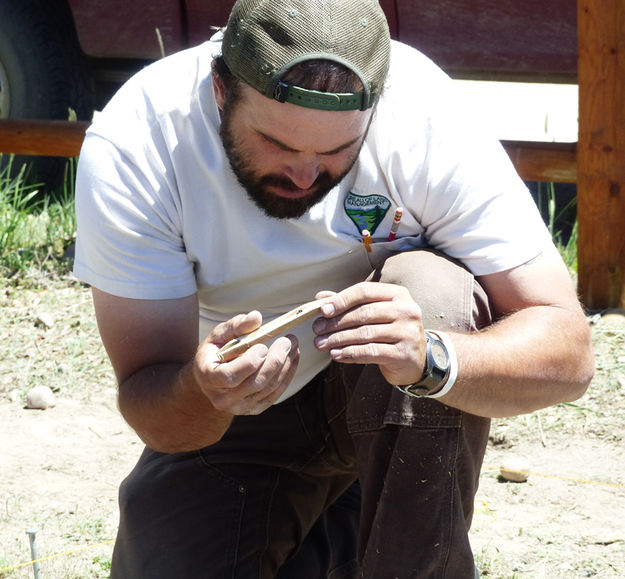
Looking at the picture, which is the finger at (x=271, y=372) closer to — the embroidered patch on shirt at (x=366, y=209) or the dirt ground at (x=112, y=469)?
the embroidered patch on shirt at (x=366, y=209)

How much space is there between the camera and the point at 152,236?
2244mm

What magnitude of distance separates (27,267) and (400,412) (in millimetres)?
2664

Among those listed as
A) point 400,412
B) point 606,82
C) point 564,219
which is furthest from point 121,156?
point 564,219

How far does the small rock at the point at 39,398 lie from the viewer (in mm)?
3484

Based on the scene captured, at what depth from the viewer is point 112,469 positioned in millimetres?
3188

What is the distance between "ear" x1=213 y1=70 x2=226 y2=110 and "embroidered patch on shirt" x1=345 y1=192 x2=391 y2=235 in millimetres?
337

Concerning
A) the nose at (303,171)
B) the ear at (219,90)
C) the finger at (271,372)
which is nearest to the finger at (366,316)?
the finger at (271,372)

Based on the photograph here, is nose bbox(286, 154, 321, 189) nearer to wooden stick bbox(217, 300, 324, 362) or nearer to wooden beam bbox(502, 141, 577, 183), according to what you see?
wooden stick bbox(217, 300, 324, 362)

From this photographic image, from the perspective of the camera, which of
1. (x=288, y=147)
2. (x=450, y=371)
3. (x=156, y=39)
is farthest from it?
(x=156, y=39)

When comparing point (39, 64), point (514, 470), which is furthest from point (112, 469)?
point (39, 64)

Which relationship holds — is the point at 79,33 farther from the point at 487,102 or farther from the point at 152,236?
the point at 487,102

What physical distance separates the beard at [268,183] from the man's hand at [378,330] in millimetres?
316

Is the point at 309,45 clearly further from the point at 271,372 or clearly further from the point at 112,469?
the point at 112,469

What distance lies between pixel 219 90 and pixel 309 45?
10.1 inches
